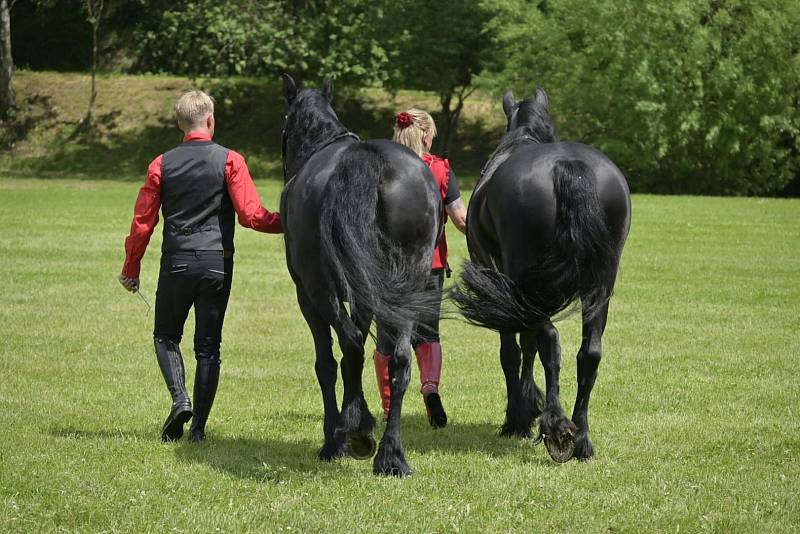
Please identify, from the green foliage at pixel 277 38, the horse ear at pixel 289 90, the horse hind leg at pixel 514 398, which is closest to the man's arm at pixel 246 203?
the horse ear at pixel 289 90

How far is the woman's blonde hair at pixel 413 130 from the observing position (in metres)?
7.75

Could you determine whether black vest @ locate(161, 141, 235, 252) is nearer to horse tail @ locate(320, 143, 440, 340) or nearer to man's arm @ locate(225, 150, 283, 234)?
man's arm @ locate(225, 150, 283, 234)

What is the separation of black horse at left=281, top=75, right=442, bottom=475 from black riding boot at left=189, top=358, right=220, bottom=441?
835mm

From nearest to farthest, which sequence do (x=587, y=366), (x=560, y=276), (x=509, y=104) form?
(x=560, y=276), (x=587, y=366), (x=509, y=104)

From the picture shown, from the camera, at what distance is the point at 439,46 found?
4106cm

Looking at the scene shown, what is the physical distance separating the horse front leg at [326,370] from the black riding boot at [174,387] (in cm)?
94

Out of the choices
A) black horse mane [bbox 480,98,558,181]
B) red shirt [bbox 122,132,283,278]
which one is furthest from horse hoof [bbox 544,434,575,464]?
red shirt [bbox 122,132,283,278]

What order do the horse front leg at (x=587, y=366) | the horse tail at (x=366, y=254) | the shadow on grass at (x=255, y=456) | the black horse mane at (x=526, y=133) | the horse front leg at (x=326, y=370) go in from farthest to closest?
the black horse mane at (x=526, y=133)
the horse front leg at (x=587, y=366)
the horse front leg at (x=326, y=370)
the shadow on grass at (x=255, y=456)
the horse tail at (x=366, y=254)

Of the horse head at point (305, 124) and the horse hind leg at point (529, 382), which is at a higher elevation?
the horse head at point (305, 124)

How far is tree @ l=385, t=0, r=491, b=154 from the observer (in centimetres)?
4106

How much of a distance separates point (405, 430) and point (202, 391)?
4.59 feet

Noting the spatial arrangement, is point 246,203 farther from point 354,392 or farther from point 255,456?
point 255,456

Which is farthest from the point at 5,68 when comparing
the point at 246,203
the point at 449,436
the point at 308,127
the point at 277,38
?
the point at 449,436

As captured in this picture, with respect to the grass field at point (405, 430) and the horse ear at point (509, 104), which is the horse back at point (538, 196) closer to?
the horse ear at point (509, 104)
